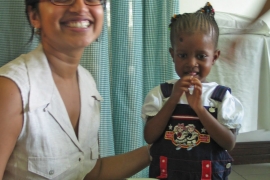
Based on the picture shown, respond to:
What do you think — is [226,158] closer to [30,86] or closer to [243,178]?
[30,86]

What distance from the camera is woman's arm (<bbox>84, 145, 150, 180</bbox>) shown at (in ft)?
3.07

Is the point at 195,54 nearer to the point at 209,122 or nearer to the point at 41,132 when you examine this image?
the point at 209,122

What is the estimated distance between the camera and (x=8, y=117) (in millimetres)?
680

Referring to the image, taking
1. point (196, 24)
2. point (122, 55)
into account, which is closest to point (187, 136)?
point (196, 24)

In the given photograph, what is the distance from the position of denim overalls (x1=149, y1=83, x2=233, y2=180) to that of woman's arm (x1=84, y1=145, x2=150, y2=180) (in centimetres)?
10

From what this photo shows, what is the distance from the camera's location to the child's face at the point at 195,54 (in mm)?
814

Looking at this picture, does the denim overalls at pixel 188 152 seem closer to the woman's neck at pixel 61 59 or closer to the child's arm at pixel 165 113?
the child's arm at pixel 165 113

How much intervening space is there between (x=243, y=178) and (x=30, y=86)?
120 cm

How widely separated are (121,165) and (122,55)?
1.21ft

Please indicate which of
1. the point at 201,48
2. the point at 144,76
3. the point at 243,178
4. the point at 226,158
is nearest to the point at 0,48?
the point at 144,76

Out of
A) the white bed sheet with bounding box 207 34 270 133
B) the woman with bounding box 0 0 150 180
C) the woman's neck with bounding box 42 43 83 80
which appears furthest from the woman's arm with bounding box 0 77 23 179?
the white bed sheet with bounding box 207 34 270 133

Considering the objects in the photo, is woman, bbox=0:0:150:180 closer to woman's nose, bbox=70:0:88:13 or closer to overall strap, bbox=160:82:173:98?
woman's nose, bbox=70:0:88:13

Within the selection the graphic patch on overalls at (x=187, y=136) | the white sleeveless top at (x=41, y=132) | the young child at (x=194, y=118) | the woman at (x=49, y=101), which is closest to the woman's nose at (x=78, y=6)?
the woman at (x=49, y=101)

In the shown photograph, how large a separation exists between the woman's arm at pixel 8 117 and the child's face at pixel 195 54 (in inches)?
15.6
